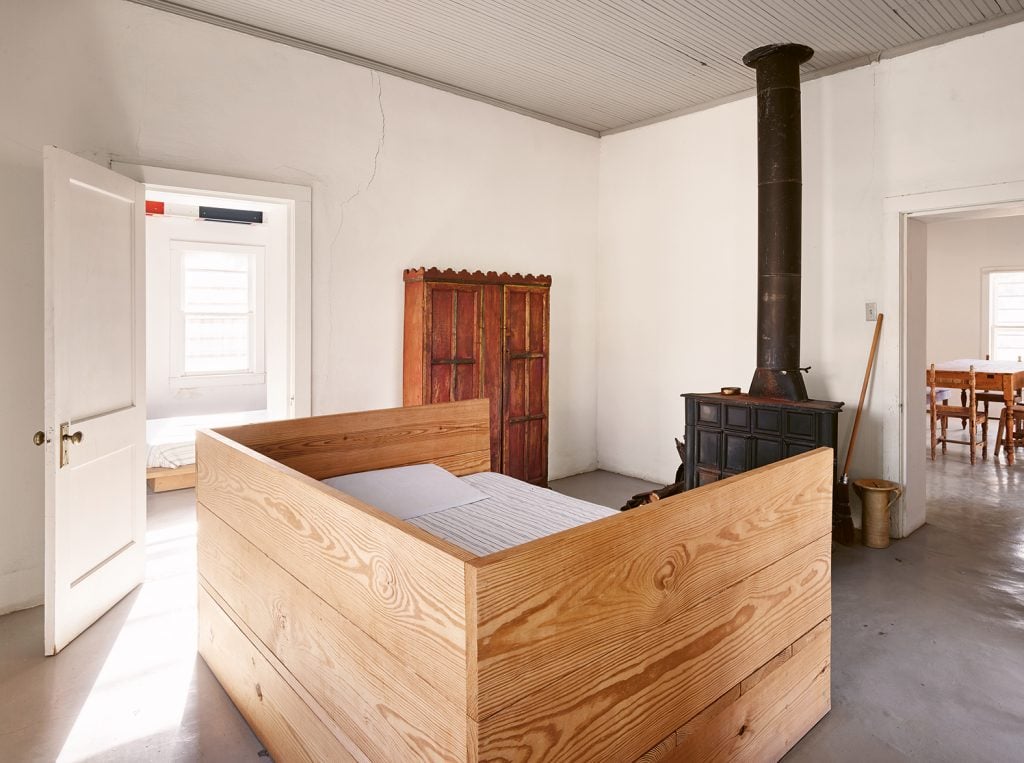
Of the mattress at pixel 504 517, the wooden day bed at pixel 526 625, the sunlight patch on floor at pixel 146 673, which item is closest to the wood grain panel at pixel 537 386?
the mattress at pixel 504 517

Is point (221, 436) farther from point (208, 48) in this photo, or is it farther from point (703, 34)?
point (703, 34)

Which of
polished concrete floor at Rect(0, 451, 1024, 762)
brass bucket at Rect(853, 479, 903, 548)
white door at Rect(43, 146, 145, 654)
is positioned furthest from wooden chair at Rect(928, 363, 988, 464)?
white door at Rect(43, 146, 145, 654)

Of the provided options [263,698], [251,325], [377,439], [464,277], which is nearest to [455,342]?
[464,277]

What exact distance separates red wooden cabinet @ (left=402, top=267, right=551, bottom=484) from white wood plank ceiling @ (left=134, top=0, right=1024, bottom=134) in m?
1.38

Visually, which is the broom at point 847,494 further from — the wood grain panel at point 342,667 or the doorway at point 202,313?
the doorway at point 202,313

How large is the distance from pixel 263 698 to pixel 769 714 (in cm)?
153

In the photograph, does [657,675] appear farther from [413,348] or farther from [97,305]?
[413,348]

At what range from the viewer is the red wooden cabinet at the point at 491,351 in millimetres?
4141

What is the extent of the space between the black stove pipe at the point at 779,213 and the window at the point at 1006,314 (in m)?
6.30

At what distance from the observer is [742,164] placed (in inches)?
181

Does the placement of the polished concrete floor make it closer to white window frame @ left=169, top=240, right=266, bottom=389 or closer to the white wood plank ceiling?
the white wood plank ceiling

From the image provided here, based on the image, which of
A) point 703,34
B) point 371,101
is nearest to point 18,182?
point 371,101

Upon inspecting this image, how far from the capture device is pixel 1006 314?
8.27 meters

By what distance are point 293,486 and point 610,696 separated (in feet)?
3.15
